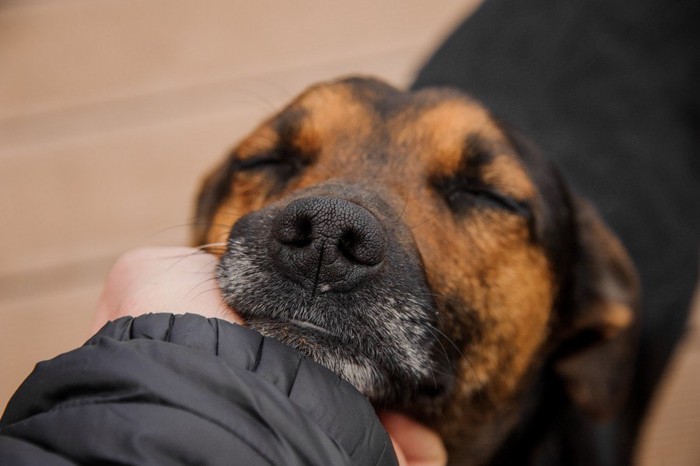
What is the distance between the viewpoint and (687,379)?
4.23 meters

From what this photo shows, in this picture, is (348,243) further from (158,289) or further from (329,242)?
(158,289)

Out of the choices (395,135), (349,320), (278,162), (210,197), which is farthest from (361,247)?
(210,197)

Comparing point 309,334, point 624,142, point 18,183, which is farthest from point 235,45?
point 309,334

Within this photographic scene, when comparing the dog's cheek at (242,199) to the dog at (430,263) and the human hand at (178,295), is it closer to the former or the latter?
the dog at (430,263)

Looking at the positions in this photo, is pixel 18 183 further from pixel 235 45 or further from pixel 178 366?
pixel 178 366

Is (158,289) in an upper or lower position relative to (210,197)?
upper

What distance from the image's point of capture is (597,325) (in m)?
2.82

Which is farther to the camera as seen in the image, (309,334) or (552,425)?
(552,425)

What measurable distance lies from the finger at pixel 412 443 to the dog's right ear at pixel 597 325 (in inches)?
34.8

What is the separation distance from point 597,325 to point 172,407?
1.92 meters

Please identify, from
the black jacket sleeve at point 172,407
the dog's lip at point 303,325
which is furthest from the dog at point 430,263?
the black jacket sleeve at point 172,407

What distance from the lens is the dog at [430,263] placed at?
1.90 m

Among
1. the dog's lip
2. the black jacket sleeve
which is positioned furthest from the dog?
the black jacket sleeve

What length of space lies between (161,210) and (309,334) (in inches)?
125
